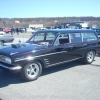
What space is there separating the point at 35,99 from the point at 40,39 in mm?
3124

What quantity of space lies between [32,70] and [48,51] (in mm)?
844

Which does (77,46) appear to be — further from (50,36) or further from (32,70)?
(32,70)

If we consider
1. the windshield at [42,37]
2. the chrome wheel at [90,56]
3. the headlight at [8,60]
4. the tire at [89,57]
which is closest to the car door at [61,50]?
the windshield at [42,37]

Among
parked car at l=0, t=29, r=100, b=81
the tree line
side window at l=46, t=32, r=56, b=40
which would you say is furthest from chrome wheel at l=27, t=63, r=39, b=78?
the tree line

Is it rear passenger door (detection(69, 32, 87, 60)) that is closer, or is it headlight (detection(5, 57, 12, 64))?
headlight (detection(5, 57, 12, 64))

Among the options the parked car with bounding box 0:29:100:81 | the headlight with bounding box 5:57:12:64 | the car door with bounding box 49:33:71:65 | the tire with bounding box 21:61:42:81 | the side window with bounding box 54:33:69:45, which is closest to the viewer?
the headlight with bounding box 5:57:12:64

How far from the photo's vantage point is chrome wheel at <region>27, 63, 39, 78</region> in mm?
5066

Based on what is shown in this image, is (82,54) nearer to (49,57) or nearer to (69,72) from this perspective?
(69,72)

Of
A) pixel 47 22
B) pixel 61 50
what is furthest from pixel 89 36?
pixel 47 22

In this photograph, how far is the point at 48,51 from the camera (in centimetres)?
537

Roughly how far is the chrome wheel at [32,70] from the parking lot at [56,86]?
0.70 ft

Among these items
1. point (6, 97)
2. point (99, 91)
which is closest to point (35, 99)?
point (6, 97)

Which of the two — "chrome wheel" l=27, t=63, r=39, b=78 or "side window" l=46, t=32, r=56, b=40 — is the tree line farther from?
"chrome wheel" l=27, t=63, r=39, b=78

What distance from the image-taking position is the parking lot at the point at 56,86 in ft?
13.0
